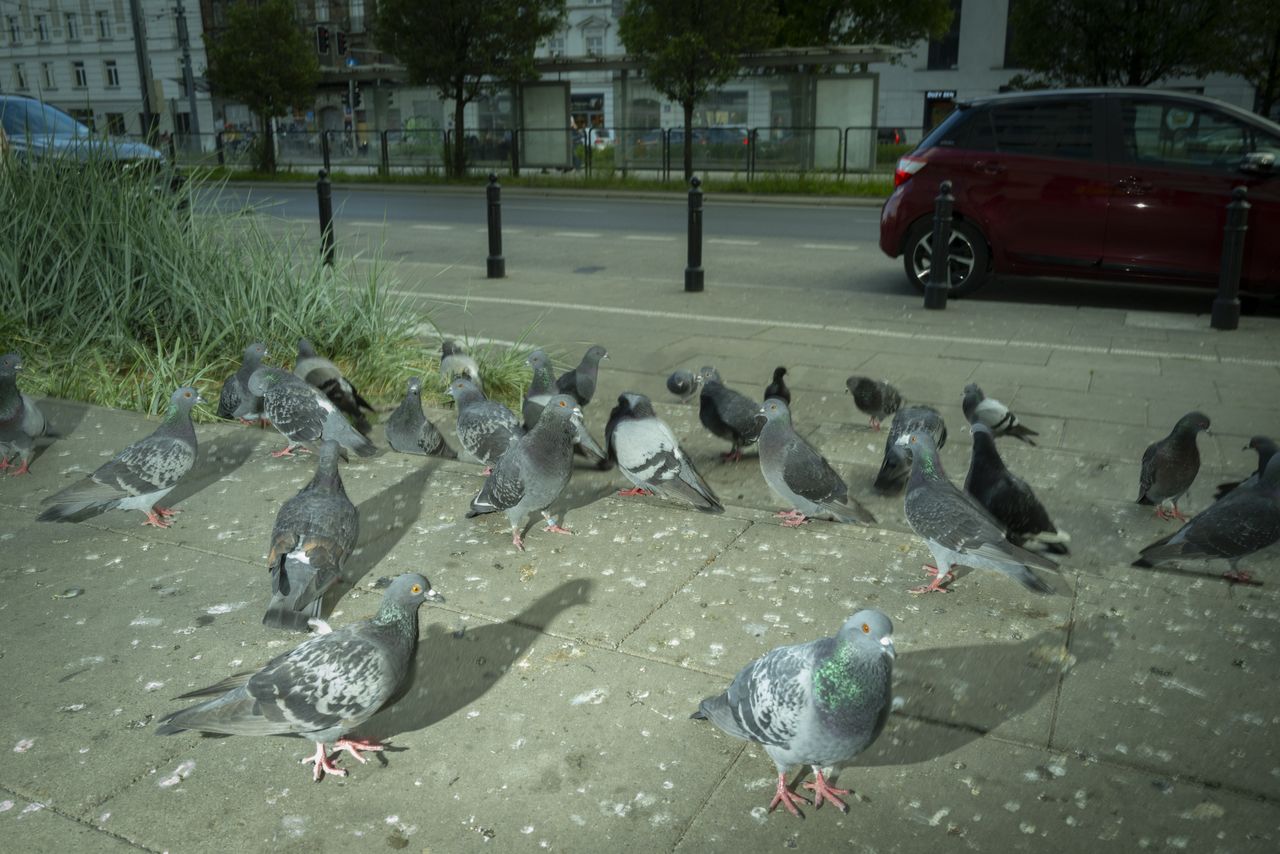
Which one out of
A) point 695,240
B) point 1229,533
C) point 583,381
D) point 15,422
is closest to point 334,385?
point 583,381

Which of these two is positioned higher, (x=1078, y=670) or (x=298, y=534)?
(x=298, y=534)

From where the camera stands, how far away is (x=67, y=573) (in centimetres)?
422

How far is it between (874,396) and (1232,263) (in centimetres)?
450

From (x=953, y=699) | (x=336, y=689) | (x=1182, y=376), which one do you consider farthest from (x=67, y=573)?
(x=1182, y=376)

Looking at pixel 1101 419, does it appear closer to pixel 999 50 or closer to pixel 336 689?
pixel 336 689

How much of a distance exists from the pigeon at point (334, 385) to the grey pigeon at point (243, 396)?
253 millimetres

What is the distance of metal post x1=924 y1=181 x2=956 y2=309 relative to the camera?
32.0 ft

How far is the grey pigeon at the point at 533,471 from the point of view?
4410 mm

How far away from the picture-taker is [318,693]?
285 cm

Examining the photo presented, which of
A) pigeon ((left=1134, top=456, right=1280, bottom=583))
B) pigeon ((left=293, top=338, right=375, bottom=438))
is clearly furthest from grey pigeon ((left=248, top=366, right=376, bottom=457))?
pigeon ((left=1134, top=456, right=1280, bottom=583))

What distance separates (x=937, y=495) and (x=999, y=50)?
52.6 metres

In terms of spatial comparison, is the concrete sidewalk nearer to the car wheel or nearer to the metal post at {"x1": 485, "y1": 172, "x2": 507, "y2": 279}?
the car wheel

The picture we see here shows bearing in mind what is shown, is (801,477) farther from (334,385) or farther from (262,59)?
(262,59)

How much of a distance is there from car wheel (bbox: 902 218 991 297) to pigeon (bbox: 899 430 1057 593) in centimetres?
635
